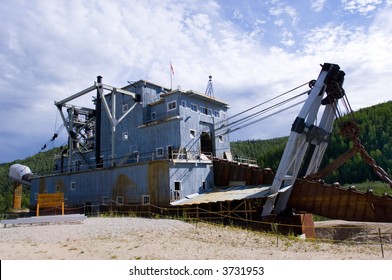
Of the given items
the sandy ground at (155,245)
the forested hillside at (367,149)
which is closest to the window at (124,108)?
the sandy ground at (155,245)

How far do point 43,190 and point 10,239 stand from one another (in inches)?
1006

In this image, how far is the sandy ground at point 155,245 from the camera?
12023 millimetres

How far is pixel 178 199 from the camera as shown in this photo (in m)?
26.5

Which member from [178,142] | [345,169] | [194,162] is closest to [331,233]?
[194,162]

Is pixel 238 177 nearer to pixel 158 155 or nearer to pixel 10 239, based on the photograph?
pixel 158 155

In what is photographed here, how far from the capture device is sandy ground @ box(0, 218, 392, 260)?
12023mm

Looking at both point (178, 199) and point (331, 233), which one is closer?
point (178, 199)

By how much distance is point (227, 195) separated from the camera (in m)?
24.7

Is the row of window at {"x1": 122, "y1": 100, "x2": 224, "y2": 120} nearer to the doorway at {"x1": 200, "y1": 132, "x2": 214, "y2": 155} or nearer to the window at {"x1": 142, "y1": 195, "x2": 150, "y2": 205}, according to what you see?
the doorway at {"x1": 200, "y1": 132, "x2": 214, "y2": 155}

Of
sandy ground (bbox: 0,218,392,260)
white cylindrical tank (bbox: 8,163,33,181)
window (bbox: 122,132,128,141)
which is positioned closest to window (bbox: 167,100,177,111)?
window (bbox: 122,132,128,141)

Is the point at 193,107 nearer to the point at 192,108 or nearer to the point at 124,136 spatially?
the point at 192,108

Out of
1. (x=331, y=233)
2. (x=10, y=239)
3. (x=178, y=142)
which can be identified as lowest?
(x=331, y=233)

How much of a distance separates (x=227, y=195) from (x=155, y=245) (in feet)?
38.0

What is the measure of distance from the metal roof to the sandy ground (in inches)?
173
